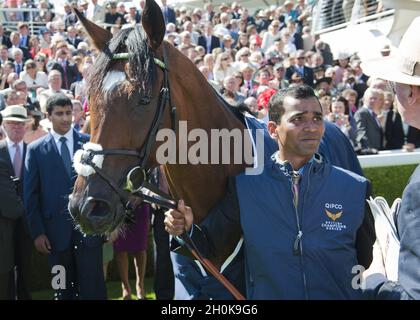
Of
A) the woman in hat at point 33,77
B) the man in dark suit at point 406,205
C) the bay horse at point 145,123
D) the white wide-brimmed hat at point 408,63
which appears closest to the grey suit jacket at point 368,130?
the woman in hat at point 33,77

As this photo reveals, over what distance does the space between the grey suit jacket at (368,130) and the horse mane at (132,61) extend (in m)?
6.44

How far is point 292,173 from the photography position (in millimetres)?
2955

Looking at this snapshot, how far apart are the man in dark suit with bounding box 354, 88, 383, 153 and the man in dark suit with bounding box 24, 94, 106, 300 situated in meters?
4.62

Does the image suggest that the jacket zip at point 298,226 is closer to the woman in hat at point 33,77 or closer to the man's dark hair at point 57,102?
the man's dark hair at point 57,102

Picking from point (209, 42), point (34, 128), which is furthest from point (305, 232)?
point (209, 42)

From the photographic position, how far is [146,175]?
3.21 metres

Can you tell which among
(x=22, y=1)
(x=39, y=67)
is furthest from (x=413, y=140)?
(x=22, y=1)

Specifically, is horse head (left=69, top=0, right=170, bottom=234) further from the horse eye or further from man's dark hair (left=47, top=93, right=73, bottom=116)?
man's dark hair (left=47, top=93, right=73, bottom=116)

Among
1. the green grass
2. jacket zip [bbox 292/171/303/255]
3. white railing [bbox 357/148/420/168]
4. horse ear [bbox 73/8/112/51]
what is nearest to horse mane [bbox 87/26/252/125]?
horse ear [bbox 73/8/112/51]

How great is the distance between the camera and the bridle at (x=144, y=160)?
3.01 m

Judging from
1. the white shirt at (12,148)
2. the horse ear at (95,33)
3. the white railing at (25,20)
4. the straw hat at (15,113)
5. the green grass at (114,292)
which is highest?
the white railing at (25,20)

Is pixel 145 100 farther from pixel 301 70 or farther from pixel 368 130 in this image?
pixel 301 70

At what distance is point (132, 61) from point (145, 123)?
31cm
